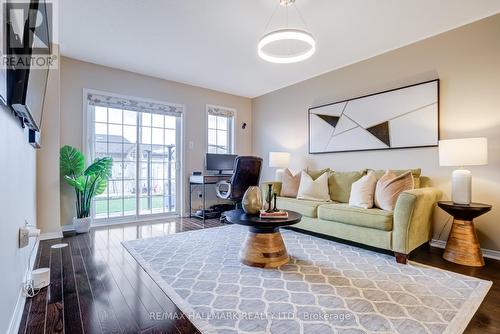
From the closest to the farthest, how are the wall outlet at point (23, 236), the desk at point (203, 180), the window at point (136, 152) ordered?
the wall outlet at point (23, 236), the window at point (136, 152), the desk at point (203, 180)

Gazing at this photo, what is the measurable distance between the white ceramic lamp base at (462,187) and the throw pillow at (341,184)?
1053 mm

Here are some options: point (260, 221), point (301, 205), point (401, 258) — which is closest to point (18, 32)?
point (260, 221)

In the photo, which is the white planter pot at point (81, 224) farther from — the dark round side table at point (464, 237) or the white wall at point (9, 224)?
the dark round side table at point (464, 237)

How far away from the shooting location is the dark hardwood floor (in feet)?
4.83

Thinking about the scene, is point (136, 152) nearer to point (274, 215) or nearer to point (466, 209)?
point (274, 215)

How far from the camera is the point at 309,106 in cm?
449

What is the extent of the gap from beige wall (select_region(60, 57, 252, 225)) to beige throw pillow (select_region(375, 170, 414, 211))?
3274 millimetres

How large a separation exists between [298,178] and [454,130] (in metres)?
2.00

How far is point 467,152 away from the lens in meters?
2.38

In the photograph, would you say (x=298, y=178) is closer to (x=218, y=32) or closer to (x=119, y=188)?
(x=218, y=32)

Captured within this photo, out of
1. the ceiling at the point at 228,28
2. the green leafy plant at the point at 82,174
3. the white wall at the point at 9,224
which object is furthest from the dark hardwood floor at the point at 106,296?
the ceiling at the point at 228,28

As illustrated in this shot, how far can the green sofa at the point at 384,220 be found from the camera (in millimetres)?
2402

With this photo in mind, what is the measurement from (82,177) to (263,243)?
282 cm

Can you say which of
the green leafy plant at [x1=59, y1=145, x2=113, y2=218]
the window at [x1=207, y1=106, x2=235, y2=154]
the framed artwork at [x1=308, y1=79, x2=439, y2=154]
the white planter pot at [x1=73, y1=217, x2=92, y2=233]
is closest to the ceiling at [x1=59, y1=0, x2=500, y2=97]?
the framed artwork at [x1=308, y1=79, x2=439, y2=154]
